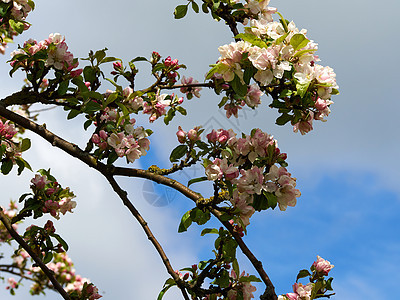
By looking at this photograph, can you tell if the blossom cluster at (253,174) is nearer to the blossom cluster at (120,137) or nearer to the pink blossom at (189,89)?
the blossom cluster at (120,137)

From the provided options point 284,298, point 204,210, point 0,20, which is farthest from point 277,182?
point 0,20

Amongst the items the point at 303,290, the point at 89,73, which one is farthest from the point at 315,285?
the point at 89,73

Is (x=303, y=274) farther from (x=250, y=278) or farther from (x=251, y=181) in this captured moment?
(x=251, y=181)

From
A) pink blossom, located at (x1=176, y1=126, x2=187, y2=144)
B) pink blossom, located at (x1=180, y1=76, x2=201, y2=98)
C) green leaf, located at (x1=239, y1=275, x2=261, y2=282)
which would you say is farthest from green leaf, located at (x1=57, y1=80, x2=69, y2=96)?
green leaf, located at (x1=239, y1=275, x2=261, y2=282)

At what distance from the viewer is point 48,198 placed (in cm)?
291

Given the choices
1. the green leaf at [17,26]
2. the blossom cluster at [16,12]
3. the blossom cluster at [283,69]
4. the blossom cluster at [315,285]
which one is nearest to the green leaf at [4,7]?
the blossom cluster at [16,12]

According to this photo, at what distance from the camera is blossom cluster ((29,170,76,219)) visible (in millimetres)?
2873

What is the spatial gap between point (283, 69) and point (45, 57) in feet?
4.66

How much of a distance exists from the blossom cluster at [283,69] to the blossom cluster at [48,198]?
1361 mm

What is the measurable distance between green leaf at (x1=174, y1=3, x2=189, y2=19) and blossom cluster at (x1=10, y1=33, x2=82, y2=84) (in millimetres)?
775

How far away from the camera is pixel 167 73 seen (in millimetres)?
3113

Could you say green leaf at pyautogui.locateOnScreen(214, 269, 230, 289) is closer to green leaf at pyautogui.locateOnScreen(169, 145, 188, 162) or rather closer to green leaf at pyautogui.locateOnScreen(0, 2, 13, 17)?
green leaf at pyautogui.locateOnScreen(169, 145, 188, 162)

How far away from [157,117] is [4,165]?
1051mm

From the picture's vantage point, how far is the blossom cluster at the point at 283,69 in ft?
6.86
